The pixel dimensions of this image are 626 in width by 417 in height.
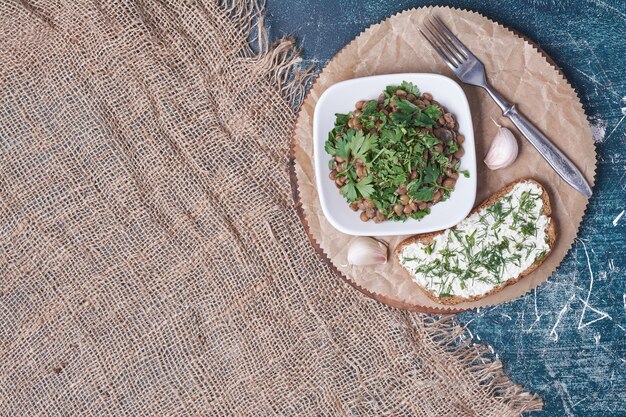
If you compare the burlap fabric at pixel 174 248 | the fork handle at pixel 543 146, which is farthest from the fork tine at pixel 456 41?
the burlap fabric at pixel 174 248

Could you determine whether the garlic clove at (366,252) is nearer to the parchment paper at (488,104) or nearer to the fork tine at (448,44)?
the parchment paper at (488,104)

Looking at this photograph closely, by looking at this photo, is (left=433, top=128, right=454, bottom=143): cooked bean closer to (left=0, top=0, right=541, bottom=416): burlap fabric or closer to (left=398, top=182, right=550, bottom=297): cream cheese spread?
(left=398, top=182, right=550, bottom=297): cream cheese spread

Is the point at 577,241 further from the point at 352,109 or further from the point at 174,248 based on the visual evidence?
the point at 174,248

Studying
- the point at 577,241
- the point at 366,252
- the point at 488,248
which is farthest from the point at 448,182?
the point at 577,241

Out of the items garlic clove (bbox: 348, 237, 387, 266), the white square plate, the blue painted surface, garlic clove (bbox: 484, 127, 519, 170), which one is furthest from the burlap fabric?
garlic clove (bbox: 484, 127, 519, 170)

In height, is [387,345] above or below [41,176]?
below

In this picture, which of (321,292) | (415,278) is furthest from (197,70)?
(415,278)

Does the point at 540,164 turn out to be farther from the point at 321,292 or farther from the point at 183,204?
the point at 183,204
